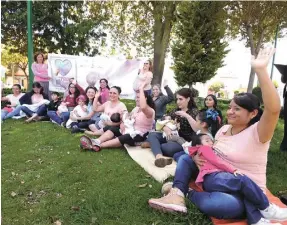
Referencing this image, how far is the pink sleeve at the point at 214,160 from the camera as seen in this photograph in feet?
10.1

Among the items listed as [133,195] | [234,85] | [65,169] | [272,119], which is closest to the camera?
[272,119]

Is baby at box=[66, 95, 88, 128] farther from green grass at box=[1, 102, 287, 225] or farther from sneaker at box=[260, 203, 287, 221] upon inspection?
sneaker at box=[260, 203, 287, 221]

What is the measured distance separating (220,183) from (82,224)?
4.64 feet

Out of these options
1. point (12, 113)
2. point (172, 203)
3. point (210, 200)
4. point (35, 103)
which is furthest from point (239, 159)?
point (12, 113)

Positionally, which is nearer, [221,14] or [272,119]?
[272,119]

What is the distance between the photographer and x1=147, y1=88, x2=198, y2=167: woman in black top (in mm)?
5387

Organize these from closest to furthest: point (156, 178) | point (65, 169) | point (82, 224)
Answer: point (82, 224) → point (156, 178) → point (65, 169)

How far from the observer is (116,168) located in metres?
4.99

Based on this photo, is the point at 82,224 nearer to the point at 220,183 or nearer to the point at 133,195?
the point at 133,195

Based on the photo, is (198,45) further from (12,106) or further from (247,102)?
(247,102)

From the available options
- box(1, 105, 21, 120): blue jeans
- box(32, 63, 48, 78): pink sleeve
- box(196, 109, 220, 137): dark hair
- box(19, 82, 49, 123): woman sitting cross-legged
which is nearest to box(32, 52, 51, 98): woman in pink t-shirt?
box(32, 63, 48, 78): pink sleeve

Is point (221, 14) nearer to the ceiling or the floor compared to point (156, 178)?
nearer to the ceiling

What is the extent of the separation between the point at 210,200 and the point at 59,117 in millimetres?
6291

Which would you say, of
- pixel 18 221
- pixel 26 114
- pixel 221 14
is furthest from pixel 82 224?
pixel 221 14
